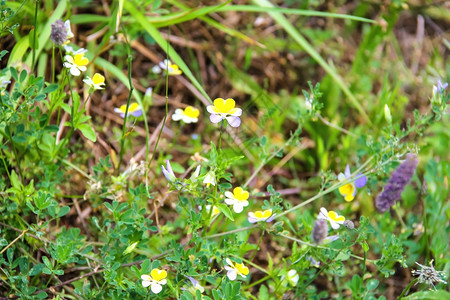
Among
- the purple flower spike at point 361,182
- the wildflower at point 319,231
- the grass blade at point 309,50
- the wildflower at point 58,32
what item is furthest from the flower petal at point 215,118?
the grass blade at point 309,50

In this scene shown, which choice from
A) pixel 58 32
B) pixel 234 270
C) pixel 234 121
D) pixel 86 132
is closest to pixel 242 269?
pixel 234 270

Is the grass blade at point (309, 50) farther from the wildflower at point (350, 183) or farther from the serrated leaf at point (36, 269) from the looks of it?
the serrated leaf at point (36, 269)

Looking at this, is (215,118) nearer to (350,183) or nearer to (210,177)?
(210,177)

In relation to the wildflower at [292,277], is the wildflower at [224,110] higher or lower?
higher

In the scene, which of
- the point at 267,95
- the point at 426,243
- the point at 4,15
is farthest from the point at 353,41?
the point at 4,15

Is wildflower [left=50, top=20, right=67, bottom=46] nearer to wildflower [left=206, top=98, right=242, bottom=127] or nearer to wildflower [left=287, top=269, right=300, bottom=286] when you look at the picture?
wildflower [left=206, top=98, right=242, bottom=127]

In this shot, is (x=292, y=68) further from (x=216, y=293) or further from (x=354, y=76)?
(x=216, y=293)
